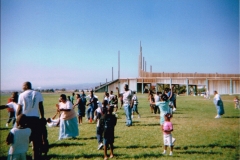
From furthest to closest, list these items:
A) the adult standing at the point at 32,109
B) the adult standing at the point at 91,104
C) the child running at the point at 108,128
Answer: the adult standing at the point at 91,104
the child running at the point at 108,128
the adult standing at the point at 32,109

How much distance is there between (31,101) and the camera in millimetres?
6340

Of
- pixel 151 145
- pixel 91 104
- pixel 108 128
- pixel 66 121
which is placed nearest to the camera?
pixel 108 128

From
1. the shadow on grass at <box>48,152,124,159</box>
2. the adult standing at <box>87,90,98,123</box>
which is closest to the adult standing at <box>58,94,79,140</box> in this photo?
the shadow on grass at <box>48,152,124,159</box>

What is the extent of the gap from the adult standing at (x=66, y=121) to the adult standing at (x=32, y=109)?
3.37 metres

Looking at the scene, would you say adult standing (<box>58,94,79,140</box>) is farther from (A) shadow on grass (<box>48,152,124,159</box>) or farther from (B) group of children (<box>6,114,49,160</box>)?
(B) group of children (<box>6,114,49,160</box>)

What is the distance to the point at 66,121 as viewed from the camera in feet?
32.8

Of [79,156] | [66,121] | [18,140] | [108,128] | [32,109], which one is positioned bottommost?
[79,156]

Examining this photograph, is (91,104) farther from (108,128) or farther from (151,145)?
(108,128)

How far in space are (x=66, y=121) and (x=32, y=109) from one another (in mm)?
3795

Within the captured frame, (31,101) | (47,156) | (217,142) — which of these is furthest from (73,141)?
(217,142)

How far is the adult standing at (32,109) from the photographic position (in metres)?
6.27

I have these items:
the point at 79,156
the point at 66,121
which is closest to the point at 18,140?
the point at 79,156

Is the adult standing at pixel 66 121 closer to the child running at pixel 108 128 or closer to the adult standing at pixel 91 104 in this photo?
the child running at pixel 108 128

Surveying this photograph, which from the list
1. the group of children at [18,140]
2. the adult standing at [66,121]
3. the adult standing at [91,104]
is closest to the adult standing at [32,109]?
the group of children at [18,140]
